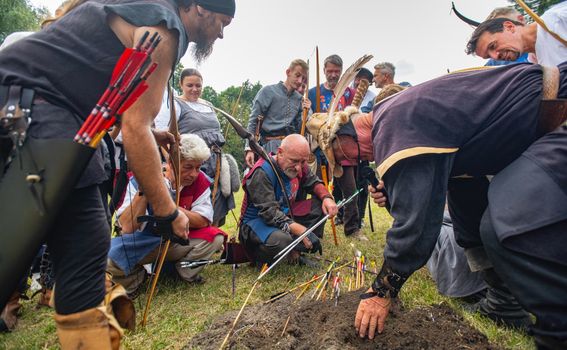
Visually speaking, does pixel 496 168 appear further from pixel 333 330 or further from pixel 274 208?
pixel 274 208

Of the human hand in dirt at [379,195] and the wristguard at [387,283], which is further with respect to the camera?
the human hand in dirt at [379,195]

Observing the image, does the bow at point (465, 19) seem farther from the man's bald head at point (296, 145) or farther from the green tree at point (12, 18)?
the green tree at point (12, 18)

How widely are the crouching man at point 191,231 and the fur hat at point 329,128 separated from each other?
3.42 feet

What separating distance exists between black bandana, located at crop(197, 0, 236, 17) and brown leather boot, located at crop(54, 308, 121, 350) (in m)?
1.42

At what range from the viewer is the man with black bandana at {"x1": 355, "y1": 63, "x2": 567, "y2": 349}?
4.25 ft

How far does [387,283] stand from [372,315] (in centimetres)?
25

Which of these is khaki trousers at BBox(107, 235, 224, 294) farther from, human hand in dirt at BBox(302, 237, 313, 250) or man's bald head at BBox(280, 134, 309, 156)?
man's bald head at BBox(280, 134, 309, 156)

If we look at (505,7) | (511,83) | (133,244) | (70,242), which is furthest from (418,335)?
(505,7)

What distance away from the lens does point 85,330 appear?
4.38 ft

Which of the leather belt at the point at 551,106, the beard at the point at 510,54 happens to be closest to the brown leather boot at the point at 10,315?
the leather belt at the point at 551,106

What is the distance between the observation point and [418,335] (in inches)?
80.1

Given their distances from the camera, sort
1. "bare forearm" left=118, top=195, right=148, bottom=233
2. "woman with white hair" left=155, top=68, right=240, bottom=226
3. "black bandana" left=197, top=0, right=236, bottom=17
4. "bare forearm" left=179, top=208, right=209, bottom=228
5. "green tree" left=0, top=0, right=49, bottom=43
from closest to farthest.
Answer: "black bandana" left=197, top=0, right=236, bottom=17 → "bare forearm" left=118, top=195, right=148, bottom=233 → "bare forearm" left=179, top=208, right=209, bottom=228 → "woman with white hair" left=155, top=68, right=240, bottom=226 → "green tree" left=0, top=0, right=49, bottom=43

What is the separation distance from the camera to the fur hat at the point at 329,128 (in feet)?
7.45

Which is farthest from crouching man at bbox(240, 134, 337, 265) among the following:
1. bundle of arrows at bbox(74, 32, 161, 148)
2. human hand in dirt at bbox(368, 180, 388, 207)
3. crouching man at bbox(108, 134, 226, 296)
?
bundle of arrows at bbox(74, 32, 161, 148)
